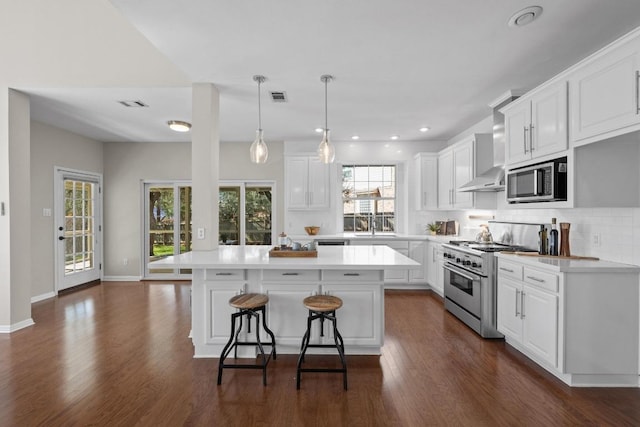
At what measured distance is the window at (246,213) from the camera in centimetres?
634

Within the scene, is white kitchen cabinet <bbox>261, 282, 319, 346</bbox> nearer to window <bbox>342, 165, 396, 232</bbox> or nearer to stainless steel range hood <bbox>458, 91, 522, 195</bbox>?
stainless steel range hood <bbox>458, 91, 522, 195</bbox>

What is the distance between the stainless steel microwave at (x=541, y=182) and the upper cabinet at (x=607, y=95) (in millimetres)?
284

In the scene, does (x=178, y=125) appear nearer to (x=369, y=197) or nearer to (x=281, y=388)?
(x=369, y=197)

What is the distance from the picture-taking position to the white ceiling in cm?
217

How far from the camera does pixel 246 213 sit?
636cm

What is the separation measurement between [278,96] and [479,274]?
2.95 meters

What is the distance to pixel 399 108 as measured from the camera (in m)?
4.24

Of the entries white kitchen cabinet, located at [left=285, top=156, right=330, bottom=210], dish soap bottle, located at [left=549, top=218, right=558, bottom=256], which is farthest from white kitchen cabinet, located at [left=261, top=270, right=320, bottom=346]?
white kitchen cabinet, located at [left=285, top=156, right=330, bottom=210]

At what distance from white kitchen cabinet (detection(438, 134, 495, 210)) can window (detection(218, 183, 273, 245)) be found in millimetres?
3104

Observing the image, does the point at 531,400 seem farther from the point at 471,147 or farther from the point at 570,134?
the point at 471,147

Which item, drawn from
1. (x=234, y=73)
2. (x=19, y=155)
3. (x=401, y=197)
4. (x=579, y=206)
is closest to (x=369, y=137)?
(x=401, y=197)

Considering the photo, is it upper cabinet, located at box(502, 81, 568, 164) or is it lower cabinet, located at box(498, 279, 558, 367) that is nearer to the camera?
lower cabinet, located at box(498, 279, 558, 367)

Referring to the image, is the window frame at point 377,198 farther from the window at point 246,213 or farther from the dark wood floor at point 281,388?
the dark wood floor at point 281,388

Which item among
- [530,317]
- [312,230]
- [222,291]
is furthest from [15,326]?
[530,317]
